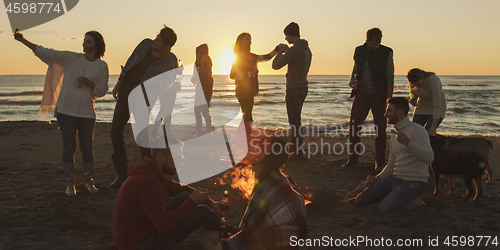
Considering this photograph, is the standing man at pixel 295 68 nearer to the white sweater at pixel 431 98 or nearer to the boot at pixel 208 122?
the white sweater at pixel 431 98

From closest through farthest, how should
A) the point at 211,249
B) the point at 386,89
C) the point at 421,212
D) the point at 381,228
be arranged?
the point at 211,249 → the point at 381,228 → the point at 421,212 → the point at 386,89

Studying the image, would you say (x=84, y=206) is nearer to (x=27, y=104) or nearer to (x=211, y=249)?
(x=211, y=249)

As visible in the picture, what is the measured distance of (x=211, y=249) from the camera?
2.81m

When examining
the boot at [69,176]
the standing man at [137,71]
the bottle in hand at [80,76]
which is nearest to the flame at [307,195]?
the standing man at [137,71]

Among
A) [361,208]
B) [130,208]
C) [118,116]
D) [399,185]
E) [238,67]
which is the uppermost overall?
[238,67]

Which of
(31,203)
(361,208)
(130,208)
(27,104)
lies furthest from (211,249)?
(27,104)

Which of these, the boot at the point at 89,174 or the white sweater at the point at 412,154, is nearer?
the white sweater at the point at 412,154

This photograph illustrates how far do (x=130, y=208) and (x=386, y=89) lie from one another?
470 centimetres

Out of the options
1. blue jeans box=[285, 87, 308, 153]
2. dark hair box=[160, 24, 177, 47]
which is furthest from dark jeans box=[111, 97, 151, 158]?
blue jeans box=[285, 87, 308, 153]

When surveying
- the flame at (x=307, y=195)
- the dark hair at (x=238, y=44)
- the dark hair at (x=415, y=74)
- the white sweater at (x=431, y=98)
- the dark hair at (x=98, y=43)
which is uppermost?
the dark hair at (x=238, y=44)

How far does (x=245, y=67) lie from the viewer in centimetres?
660

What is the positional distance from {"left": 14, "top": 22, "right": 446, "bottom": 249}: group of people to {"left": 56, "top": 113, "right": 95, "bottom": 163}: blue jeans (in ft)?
0.04

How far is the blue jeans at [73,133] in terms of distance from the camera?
4.42 meters

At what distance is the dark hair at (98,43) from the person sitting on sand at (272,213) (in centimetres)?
315
